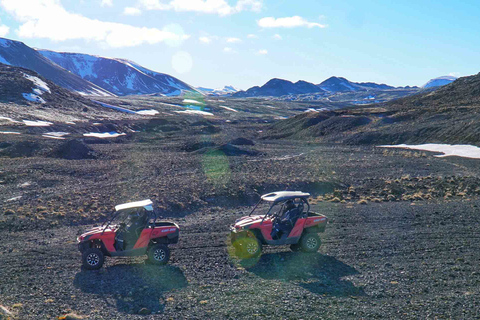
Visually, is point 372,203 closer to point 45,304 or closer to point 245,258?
point 245,258

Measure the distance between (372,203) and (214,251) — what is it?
12.7m

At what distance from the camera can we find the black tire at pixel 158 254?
41.4 feet

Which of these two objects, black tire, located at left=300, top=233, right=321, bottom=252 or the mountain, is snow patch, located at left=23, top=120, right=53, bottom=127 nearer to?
the mountain

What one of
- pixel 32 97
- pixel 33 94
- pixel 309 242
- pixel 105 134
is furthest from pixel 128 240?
pixel 33 94

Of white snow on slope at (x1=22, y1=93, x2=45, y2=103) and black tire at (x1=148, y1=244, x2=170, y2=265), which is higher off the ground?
black tire at (x1=148, y1=244, x2=170, y2=265)

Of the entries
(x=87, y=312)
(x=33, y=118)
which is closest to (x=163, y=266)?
(x=87, y=312)

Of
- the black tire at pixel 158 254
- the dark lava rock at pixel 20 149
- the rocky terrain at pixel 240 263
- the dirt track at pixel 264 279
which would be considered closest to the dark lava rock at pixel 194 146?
the dark lava rock at pixel 20 149

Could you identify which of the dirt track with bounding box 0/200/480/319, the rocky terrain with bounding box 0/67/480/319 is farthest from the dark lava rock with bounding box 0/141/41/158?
the dirt track with bounding box 0/200/480/319

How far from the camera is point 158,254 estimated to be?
41.6 ft

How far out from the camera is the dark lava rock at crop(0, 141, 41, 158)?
44281 mm

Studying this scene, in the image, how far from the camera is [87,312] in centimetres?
936

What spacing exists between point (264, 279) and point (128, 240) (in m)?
4.33

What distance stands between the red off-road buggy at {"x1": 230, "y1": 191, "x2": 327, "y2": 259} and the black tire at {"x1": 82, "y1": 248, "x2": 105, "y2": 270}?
4315mm

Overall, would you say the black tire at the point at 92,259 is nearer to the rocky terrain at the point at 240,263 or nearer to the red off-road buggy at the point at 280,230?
the rocky terrain at the point at 240,263
